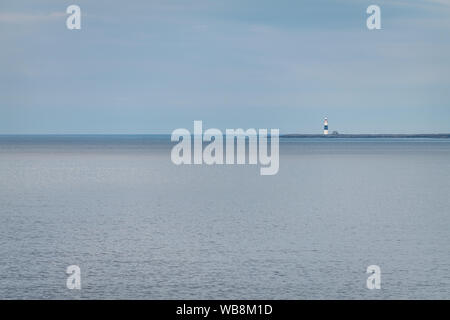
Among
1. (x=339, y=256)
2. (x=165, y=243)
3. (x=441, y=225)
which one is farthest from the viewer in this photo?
(x=441, y=225)

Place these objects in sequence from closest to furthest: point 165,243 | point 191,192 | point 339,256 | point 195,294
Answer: point 195,294, point 339,256, point 165,243, point 191,192

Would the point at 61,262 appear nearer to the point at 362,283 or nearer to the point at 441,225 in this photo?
the point at 362,283

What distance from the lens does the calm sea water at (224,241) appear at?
63.2 feet

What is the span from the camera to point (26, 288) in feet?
62.0

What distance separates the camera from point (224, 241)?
86.8 ft

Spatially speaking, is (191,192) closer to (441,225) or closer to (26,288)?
(441,225)

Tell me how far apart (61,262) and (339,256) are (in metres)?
8.91

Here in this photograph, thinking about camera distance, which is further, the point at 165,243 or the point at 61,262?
the point at 165,243

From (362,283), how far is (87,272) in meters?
7.89

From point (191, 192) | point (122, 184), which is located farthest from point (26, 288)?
point (122, 184)

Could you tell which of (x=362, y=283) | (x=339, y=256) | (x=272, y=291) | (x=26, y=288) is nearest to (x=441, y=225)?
(x=339, y=256)

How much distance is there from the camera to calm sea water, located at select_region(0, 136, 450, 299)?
19.3 metres
